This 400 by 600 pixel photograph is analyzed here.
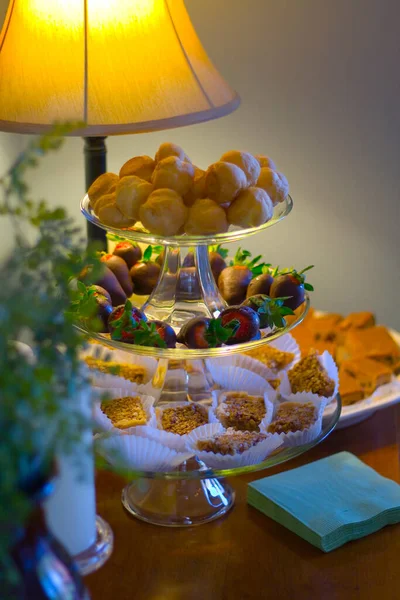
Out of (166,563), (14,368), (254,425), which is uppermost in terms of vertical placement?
(14,368)

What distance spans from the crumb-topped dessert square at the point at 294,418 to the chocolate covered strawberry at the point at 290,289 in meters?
0.14

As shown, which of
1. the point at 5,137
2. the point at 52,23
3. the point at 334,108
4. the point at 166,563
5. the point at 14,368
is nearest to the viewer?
the point at 14,368

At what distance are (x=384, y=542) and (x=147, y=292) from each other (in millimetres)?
479

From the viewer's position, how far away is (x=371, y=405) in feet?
4.20

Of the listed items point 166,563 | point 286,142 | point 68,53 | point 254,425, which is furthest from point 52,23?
point 286,142

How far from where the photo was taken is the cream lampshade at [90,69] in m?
1.08

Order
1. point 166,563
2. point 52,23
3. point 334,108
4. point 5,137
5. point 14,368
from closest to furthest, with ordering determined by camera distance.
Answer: point 14,368 → point 166,563 → point 52,23 → point 5,137 → point 334,108

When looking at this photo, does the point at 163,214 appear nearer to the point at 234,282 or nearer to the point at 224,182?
the point at 224,182

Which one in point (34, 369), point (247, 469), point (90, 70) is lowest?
point (247, 469)

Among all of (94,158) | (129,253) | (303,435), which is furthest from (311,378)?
(94,158)

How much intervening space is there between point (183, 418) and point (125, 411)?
0.26ft

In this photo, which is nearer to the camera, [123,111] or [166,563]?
[166,563]

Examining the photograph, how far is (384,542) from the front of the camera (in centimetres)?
102

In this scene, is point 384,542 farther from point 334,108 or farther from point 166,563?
point 334,108
